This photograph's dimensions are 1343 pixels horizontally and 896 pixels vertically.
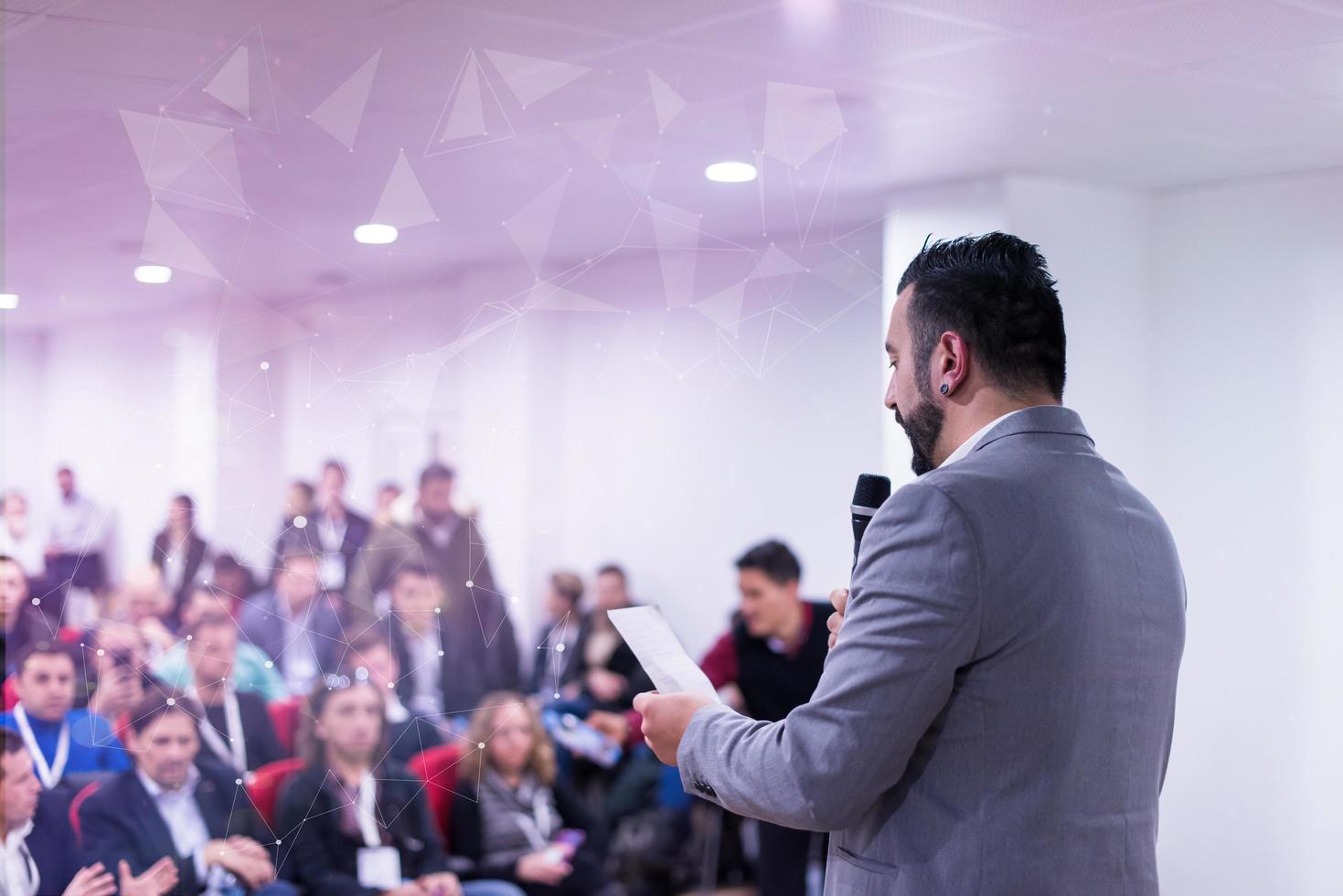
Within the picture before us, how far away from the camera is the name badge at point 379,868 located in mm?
2543

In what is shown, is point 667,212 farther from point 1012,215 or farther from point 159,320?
point 1012,215

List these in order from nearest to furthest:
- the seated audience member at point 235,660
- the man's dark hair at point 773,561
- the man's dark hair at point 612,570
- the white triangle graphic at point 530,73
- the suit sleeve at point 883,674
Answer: the suit sleeve at point 883,674, the seated audience member at point 235,660, the white triangle graphic at point 530,73, the man's dark hair at point 612,570, the man's dark hair at point 773,561

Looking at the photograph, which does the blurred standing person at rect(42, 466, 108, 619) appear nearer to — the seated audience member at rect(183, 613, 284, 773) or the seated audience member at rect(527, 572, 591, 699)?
the seated audience member at rect(183, 613, 284, 773)

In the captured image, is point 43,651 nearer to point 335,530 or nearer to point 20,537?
point 20,537

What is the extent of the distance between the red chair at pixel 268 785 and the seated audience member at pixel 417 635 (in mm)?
230

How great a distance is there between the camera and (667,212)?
254 cm

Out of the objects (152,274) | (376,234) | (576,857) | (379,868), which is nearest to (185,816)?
(379,868)

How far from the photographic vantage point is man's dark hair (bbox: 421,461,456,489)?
2314 millimetres

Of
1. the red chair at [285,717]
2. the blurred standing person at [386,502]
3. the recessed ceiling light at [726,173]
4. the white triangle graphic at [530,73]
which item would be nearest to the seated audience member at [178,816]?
the red chair at [285,717]

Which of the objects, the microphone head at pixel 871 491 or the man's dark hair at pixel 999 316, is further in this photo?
the microphone head at pixel 871 491

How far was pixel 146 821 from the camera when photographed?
2.22 meters

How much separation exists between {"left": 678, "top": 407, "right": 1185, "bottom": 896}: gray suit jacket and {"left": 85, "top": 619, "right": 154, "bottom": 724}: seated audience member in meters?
1.22

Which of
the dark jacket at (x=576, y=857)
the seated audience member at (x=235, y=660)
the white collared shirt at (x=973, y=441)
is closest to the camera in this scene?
the white collared shirt at (x=973, y=441)

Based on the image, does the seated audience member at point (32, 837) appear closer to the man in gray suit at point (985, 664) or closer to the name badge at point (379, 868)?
the name badge at point (379, 868)
